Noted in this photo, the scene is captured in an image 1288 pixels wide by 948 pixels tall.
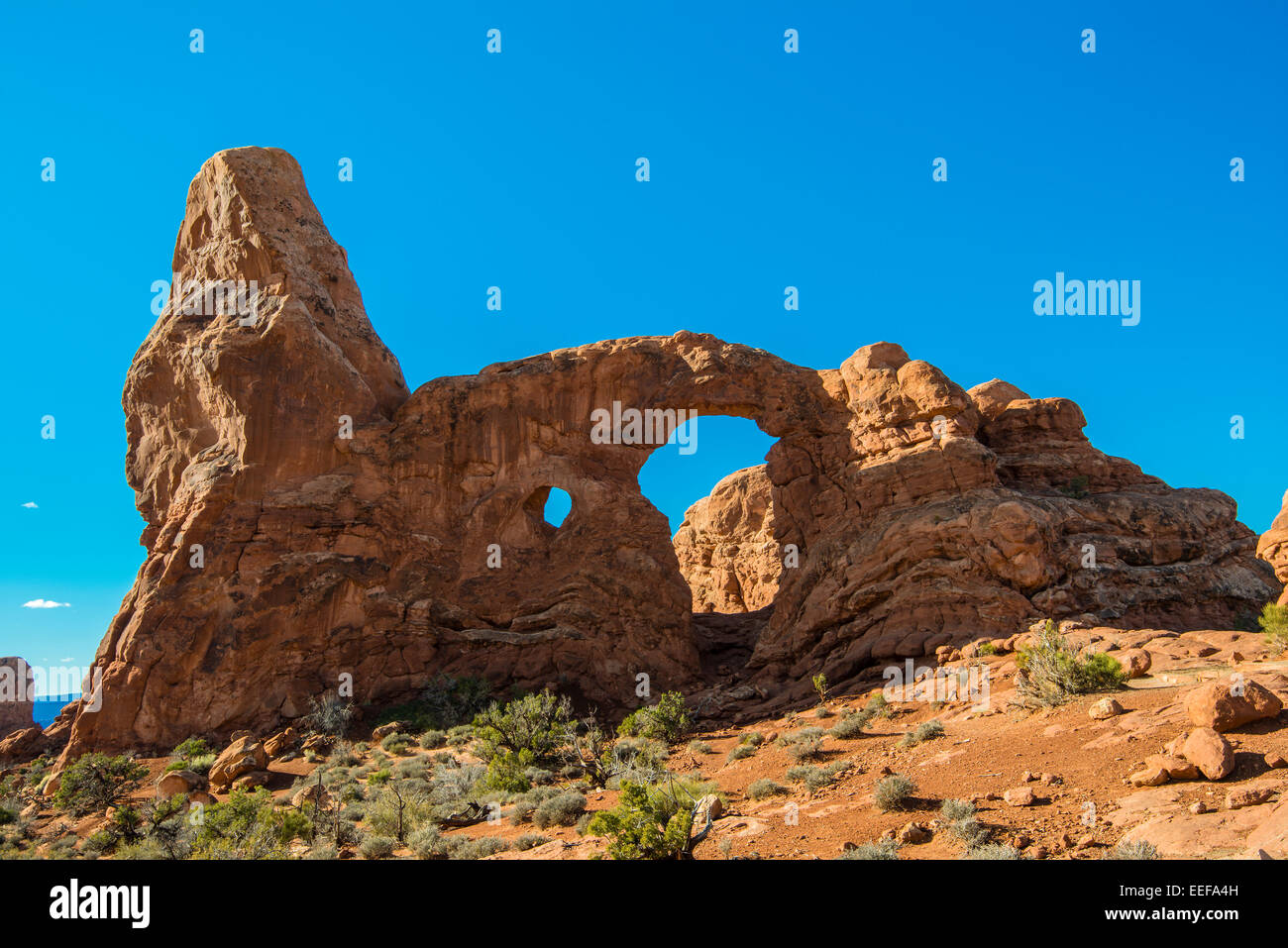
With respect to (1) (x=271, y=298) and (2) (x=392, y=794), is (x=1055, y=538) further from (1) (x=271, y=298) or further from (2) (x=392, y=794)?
(1) (x=271, y=298)

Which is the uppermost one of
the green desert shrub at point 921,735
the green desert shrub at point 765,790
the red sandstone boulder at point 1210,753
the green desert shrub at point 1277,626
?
the green desert shrub at point 1277,626

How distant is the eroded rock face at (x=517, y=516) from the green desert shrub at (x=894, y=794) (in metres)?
10.3

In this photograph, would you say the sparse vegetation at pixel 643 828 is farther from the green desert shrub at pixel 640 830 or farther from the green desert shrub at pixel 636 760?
the green desert shrub at pixel 636 760

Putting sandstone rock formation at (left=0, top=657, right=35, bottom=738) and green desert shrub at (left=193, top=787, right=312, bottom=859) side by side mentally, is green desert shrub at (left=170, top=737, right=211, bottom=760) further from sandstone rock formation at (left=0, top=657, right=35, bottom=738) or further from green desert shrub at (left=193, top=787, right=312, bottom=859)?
sandstone rock formation at (left=0, top=657, right=35, bottom=738)

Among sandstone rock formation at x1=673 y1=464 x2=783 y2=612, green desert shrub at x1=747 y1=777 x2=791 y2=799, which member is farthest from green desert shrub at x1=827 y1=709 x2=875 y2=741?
sandstone rock formation at x1=673 y1=464 x2=783 y2=612

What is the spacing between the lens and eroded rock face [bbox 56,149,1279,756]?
2095cm

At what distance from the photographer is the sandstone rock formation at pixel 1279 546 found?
1364 centimetres

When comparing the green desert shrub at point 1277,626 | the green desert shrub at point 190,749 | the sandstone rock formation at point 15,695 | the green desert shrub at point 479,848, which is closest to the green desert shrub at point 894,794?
the green desert shrub at point 479,848

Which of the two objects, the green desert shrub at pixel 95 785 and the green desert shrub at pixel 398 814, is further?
the green desert shrub at pixel 95 785

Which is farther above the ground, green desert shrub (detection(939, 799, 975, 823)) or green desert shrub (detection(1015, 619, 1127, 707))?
green desert shrub (detection(1015, 619, 1127, 707))

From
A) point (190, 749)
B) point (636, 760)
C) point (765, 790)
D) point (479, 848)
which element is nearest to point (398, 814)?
point (479, 848)

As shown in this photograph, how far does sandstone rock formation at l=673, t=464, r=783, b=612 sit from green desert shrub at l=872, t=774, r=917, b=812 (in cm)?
2172
